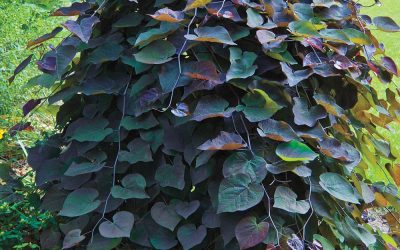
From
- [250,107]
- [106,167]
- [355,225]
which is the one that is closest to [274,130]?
[250,107]

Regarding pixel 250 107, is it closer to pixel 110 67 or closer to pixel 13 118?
pixel 110 67

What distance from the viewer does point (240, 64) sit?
153 cm

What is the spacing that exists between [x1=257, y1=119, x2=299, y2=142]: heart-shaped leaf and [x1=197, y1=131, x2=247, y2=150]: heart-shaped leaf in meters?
0.07

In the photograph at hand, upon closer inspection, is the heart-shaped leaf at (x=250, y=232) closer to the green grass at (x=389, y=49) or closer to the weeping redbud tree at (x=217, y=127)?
the weeping redbud tree at (x=217, y=127)

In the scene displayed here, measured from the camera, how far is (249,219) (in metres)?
1.43

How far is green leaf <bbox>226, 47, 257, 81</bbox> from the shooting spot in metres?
1.50

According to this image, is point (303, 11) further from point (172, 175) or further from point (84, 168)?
point (84, 168)

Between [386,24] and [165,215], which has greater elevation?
[386,24]

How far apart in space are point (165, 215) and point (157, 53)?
46cm

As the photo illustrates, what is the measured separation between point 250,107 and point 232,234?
0.34m

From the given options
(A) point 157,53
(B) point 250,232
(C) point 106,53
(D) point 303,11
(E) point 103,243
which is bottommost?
(E) point 103,243

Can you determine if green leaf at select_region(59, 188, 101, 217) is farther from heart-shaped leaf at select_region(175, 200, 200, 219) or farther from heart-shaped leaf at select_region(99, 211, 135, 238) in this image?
heart-shaped leaf at select_region(175, 200, 200, 219)

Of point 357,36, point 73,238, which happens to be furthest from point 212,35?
point 73,238

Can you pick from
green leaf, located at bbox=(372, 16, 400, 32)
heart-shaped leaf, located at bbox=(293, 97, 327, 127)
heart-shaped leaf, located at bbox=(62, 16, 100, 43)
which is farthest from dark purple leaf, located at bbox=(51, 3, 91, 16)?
green leaf, located at bbox=(372, 16, 400, 32)
